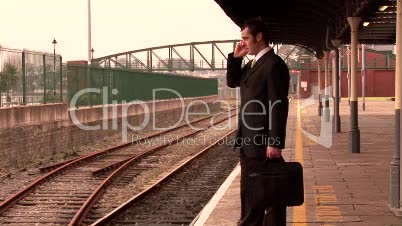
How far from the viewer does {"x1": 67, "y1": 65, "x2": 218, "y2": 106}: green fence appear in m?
27.6

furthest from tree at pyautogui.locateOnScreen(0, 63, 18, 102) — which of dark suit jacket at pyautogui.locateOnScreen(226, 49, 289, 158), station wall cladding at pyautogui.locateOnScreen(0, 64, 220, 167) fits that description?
dark suit jacket at pyautogui.locateOnScreen(226, 49, 289, 158)

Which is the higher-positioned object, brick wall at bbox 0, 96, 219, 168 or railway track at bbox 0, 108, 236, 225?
brick wall at bbox 0, 96, 219, 168

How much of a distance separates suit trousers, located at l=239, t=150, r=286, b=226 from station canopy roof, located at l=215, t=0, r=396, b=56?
7426 millimetres

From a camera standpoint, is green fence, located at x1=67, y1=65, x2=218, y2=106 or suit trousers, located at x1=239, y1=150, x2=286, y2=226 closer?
suit trousers, located at x1=239, y1=150, x2=286, y2=226

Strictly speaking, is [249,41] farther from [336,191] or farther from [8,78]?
[8,78]

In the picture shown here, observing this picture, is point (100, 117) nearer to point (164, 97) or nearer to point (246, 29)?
point (164, 97)

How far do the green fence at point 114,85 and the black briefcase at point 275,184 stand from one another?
852 inches

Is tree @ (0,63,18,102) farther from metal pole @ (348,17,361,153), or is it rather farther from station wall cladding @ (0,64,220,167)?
metal pole @ (348,17,361,153)

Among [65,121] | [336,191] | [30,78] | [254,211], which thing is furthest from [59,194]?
[65,121]

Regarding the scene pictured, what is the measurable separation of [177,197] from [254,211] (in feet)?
23.8

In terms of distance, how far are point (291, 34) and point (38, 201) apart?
14510 millimetres

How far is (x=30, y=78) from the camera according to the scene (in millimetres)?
21875

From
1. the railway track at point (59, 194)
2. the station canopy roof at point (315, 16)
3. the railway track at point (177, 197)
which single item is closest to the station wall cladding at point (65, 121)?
the railway track at point (59, 194)

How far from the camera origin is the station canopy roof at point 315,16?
15.4 meters
